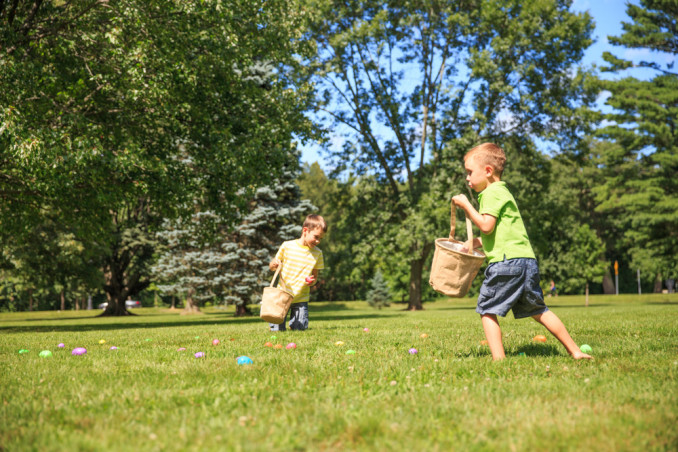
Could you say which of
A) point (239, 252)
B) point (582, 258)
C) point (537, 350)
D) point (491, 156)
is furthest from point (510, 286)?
point (582, 258)

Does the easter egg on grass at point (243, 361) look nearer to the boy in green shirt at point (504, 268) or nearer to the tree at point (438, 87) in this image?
the boy in green shirt at point (504, 268)

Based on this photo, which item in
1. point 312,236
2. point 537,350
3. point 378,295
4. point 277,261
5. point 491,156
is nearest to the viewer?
point 491,156

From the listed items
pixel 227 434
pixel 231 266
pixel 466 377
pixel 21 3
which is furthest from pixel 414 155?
pixel 227 434

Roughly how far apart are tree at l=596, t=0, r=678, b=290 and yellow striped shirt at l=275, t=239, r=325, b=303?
21056 millimetres

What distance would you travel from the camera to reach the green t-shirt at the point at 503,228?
4.34 metres

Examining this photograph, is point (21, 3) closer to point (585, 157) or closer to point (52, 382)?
point (52, 382)

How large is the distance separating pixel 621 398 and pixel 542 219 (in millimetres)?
23293

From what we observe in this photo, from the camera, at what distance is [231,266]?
70.7ft

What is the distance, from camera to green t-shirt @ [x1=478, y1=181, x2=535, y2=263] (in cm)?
434

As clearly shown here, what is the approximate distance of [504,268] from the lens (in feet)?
14.1

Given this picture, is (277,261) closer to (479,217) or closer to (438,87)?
(479,217)

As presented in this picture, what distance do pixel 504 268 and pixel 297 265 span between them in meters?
3.68

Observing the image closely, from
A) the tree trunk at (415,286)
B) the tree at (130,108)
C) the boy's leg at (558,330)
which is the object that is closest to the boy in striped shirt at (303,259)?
the boy's leg at (558,330)

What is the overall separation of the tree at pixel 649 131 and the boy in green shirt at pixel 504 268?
72.8ft
